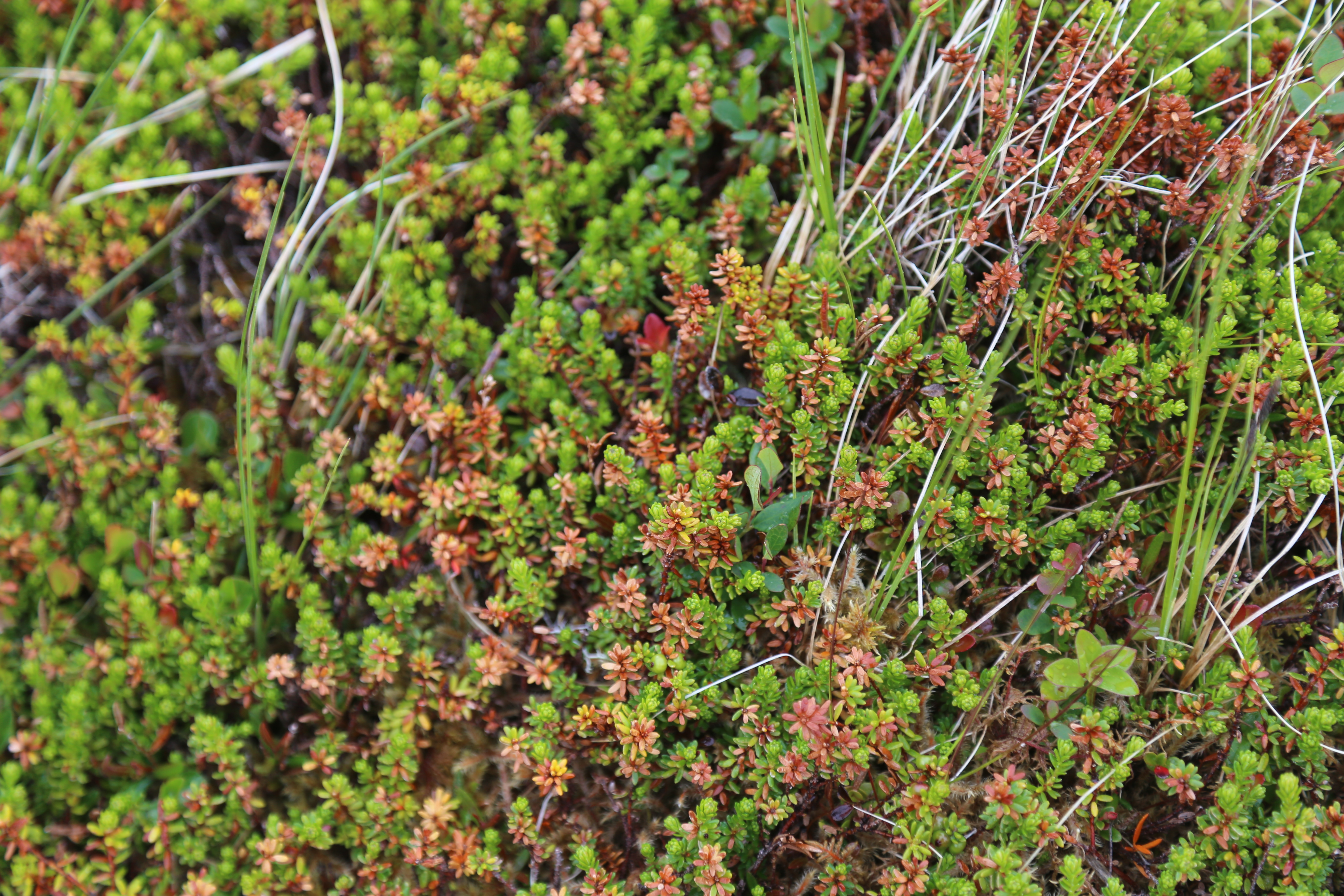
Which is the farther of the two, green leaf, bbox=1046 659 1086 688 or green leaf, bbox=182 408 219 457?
green leaf, bbox=182 408 219 457

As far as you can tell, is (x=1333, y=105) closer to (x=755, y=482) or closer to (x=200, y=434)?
(x=755, y=482)

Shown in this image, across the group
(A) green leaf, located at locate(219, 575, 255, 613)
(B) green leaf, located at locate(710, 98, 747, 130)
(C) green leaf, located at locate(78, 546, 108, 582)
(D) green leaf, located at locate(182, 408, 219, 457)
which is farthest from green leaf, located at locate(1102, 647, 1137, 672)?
(C) green leaf, located at locate(78, 546, 108, 582)

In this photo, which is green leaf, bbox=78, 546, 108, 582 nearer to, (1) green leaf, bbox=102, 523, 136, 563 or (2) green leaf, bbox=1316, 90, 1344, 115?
(1) green leaf, bbox=102, 523, 136, 563

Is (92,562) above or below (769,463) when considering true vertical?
below

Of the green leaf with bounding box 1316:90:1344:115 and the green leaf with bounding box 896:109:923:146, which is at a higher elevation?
the green leaf with bounding box 1316:90:1344:115

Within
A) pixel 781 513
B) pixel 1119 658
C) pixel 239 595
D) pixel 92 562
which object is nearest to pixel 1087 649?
pixel 1119 658

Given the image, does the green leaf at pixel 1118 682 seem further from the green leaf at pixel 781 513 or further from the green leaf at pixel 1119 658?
the green leaf at pixel 781 513
